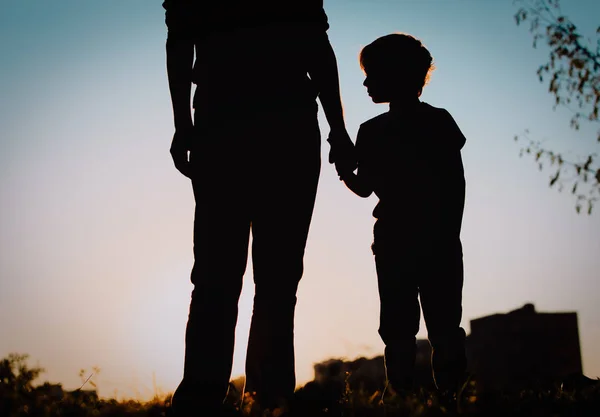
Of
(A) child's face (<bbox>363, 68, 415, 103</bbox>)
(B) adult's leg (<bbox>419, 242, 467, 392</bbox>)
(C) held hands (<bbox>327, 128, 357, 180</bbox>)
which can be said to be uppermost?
(A) child's face (<bbox>363, 68, 415, 103</bbox>)

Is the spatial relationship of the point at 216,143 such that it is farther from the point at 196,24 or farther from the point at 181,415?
the point at 181,415

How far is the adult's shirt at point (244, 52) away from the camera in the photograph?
12.3ft

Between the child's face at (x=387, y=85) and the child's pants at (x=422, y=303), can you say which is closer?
the child's pants at (x=422, y=303)

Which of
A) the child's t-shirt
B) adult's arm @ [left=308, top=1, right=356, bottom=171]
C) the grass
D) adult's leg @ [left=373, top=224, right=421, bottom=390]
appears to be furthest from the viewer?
the child's t-shirt

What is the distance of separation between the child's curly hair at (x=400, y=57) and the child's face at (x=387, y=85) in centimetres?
3

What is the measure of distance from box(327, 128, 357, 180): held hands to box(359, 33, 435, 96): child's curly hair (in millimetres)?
1005

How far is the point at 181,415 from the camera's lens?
133 inches

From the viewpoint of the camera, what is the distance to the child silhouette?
14.7 ft

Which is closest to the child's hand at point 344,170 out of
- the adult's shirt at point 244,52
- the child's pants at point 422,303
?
the adult's shirt at point 244,52

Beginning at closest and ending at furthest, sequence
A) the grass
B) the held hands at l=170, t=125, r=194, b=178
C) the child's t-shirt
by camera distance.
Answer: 1. the grass
2. the held hands at l=170, t=125, r=194, b=178
3. the child's t-shirt

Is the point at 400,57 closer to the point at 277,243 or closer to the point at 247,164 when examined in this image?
the point at 247,164

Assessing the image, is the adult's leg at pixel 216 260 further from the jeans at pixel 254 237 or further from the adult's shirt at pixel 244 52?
the adult's shirt at pixel 244 52

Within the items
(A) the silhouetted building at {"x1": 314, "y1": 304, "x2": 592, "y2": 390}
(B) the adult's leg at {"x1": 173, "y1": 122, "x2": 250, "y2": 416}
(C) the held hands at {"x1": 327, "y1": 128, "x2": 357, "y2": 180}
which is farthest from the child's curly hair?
(A) the silhouetted building at {"x1": 314, "y1": 304, "x2": 592, "y2": 390}

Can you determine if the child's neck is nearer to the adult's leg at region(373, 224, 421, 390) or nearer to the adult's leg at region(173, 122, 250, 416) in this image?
the adult's leg at region(373, 224, 421, 390)
